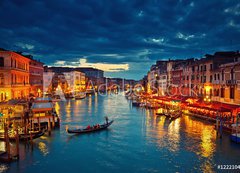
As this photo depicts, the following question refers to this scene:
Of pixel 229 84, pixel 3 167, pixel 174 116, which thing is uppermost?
pixel 229 84

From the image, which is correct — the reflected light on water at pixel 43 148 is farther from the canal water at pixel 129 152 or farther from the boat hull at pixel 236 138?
the boat hull at pixel 236 138

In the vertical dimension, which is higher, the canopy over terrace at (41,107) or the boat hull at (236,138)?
the canopy over terrace at (41,107)

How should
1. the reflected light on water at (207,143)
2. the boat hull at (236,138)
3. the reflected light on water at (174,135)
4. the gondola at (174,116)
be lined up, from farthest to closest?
the gondola at (174,116)
the boat hull at (236,138)
the reflected light on water at (174,135)
the reflected light on water at (207,143)

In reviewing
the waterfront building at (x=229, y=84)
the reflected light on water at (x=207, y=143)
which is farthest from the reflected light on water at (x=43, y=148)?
the waterfront building at (x=229, y=84)

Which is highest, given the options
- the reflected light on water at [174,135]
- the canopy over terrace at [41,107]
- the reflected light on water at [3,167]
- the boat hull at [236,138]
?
the canopy over terrace at [41,107]

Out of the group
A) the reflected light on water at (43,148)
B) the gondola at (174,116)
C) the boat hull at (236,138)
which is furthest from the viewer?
the gondola at (174,116)

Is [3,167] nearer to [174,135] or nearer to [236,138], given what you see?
[174,135]

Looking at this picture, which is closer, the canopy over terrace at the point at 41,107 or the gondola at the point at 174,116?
the canopy over terrace at the point at 41,107

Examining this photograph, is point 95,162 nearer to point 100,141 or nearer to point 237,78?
point 100,141

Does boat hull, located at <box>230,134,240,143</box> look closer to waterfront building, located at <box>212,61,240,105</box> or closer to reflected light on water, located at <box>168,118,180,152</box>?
reflected light on water, located at <box>168,118,180,152</box>

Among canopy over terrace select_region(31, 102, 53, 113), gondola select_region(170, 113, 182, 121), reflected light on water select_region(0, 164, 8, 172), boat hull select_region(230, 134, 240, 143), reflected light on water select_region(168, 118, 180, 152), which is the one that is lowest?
reflected light on water select_region(0, 164, 8, 172)

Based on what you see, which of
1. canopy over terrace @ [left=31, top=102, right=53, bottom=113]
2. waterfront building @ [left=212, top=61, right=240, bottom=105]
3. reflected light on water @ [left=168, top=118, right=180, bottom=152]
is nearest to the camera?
reflected light on water @ [left=168, top=118, right=180, bottom=152]

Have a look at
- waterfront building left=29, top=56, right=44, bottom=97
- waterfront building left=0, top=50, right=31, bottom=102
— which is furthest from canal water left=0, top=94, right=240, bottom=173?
waterfront building left=29, top=56, right=44, bottom=97

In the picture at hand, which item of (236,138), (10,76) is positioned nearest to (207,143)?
(236,138)
